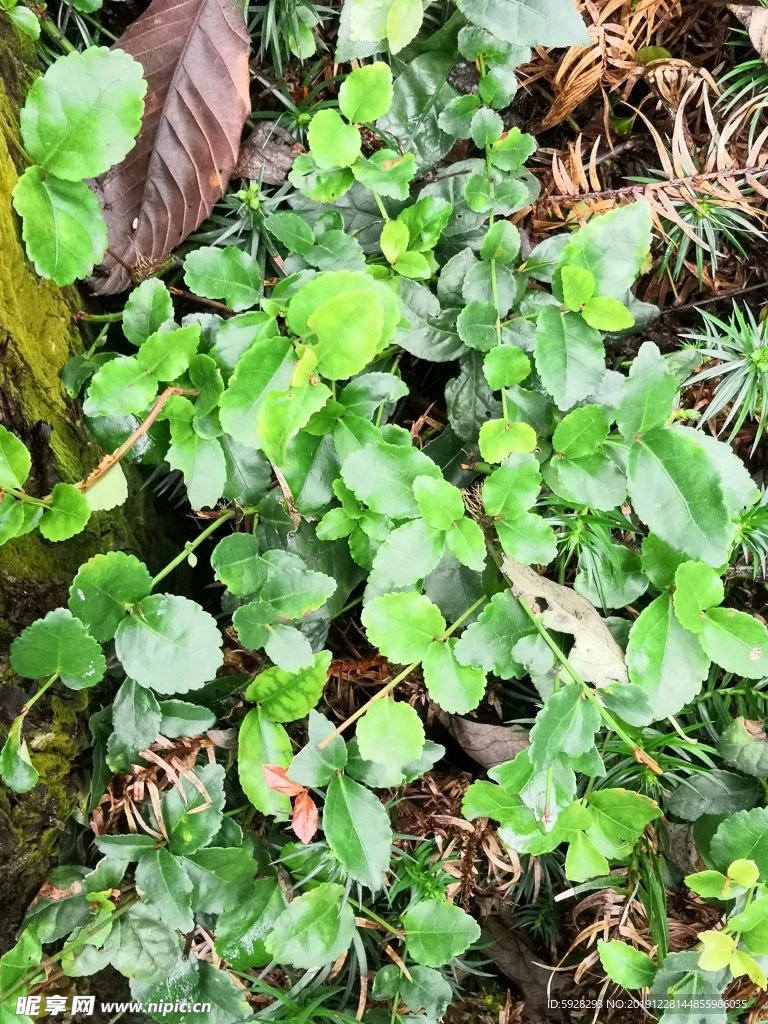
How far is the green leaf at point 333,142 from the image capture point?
126 centimetres

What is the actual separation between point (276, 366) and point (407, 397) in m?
0.45

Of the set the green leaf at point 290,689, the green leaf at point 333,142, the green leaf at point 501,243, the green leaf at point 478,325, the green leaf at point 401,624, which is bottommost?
the green leaf at point 290,689

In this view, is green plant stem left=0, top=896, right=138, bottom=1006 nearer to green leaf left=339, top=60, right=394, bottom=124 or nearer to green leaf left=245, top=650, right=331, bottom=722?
green leaf left=245, top=650, right=331, bottom=722

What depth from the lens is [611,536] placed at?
5.12 feet

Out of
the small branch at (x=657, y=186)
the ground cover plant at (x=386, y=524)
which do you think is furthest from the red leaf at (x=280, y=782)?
the small branch at (x=657, y=186)

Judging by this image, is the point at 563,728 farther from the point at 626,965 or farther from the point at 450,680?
the point at 626,965

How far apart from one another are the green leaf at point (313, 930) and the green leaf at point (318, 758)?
234mm

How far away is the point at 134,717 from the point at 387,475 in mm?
633

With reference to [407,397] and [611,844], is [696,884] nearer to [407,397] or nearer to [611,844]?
[611,844]

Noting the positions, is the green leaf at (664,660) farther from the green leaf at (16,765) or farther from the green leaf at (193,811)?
the green leaf at (16,765)

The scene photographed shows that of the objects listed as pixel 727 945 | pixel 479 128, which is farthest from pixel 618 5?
pixel 727 945

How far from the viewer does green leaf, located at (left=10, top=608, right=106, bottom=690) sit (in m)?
1.08

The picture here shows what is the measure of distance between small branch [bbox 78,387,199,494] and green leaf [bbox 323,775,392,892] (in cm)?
69

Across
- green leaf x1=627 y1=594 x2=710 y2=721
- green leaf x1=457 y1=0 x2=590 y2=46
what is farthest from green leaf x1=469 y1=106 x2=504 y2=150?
green leaf x1=627 y1=594 x2=710 y2=721
